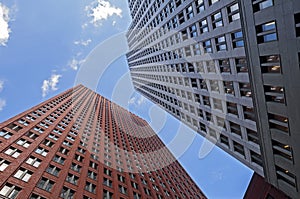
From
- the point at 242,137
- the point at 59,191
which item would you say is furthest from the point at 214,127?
the point at 59,191

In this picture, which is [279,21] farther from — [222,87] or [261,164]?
[261,164]

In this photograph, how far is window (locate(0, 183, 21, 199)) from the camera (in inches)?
1029

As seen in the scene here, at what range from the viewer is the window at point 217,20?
83.2 feet

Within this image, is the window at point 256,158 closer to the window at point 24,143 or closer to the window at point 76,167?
the window at point 76,167

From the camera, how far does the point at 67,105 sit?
76312 mm

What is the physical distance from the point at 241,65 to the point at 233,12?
528 centimetres

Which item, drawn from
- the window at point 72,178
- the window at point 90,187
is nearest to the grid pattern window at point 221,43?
the window at point 90,187

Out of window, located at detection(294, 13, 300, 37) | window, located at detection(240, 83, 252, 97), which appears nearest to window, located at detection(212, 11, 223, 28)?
window, located at detection(240, 83, 252, 97)

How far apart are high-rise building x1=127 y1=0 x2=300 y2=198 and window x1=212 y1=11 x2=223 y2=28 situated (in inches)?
4.2

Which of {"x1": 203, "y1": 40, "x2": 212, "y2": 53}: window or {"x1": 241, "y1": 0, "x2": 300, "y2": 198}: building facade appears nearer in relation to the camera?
{"x1": 241, "y1": 0, "x2": 300, "y2": 198}: building facade

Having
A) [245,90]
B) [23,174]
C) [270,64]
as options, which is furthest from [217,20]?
[23,174]

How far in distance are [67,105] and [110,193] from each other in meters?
47.1

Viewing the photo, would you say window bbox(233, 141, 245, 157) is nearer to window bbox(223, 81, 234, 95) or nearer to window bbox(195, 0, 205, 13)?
window bbox(223, 81, 234, 95)

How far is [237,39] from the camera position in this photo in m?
22.9
